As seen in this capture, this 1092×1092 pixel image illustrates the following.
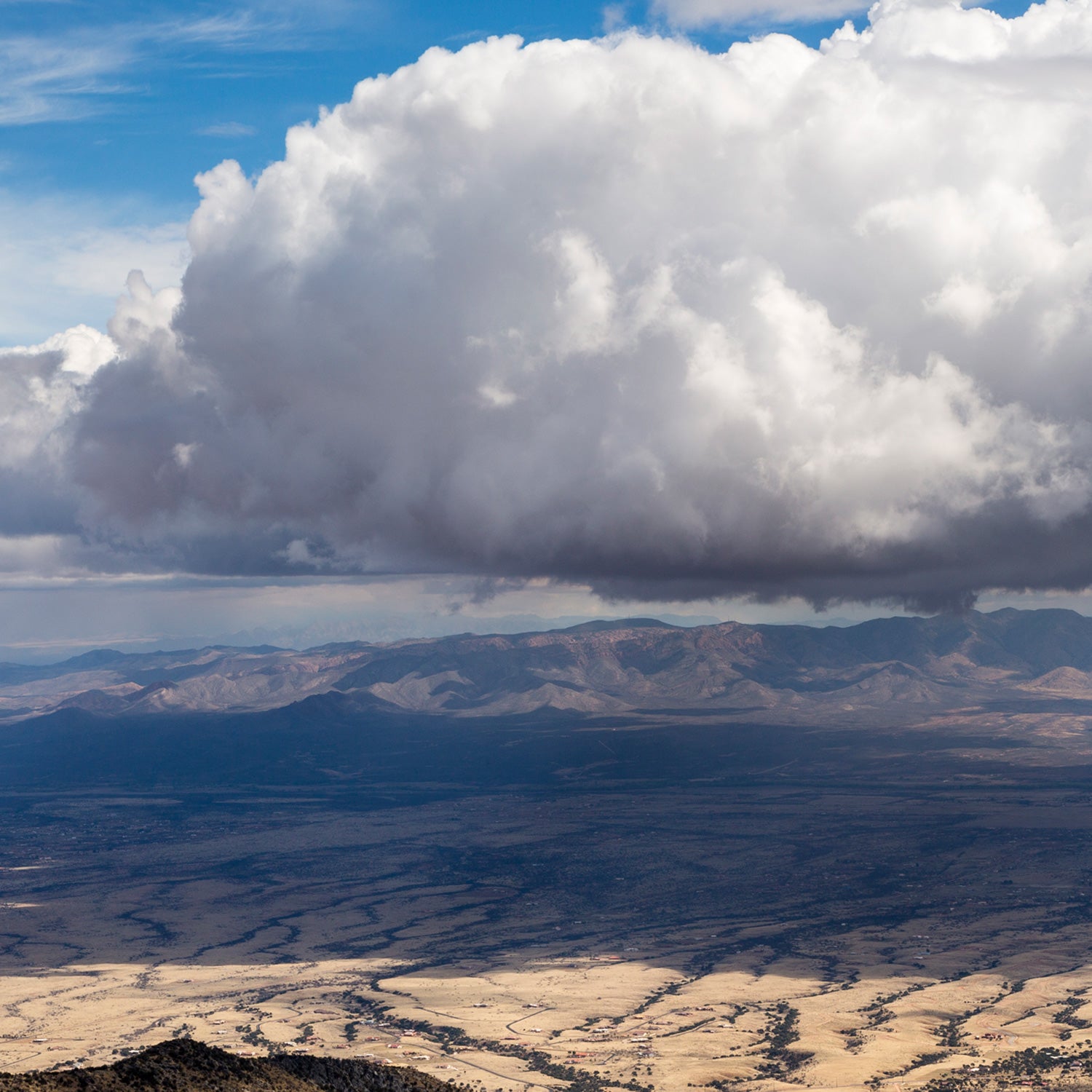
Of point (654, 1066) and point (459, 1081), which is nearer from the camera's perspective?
point (459, 1081)

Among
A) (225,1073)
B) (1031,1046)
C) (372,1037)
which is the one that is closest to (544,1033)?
(372,1037)

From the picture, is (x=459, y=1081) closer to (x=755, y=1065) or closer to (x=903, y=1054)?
(x=755, y=1065)

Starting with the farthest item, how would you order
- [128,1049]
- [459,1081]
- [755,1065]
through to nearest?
[128,1049] < [755,1065] < [459,1081]

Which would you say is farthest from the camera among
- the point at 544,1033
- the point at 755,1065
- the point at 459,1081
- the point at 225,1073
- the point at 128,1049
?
the point at 544,1033

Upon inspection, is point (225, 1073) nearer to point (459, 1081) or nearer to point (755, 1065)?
point (459, 1081)

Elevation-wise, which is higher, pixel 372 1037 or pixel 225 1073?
pixel 225 1073

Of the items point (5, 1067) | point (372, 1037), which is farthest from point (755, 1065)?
point (5, 1067)
